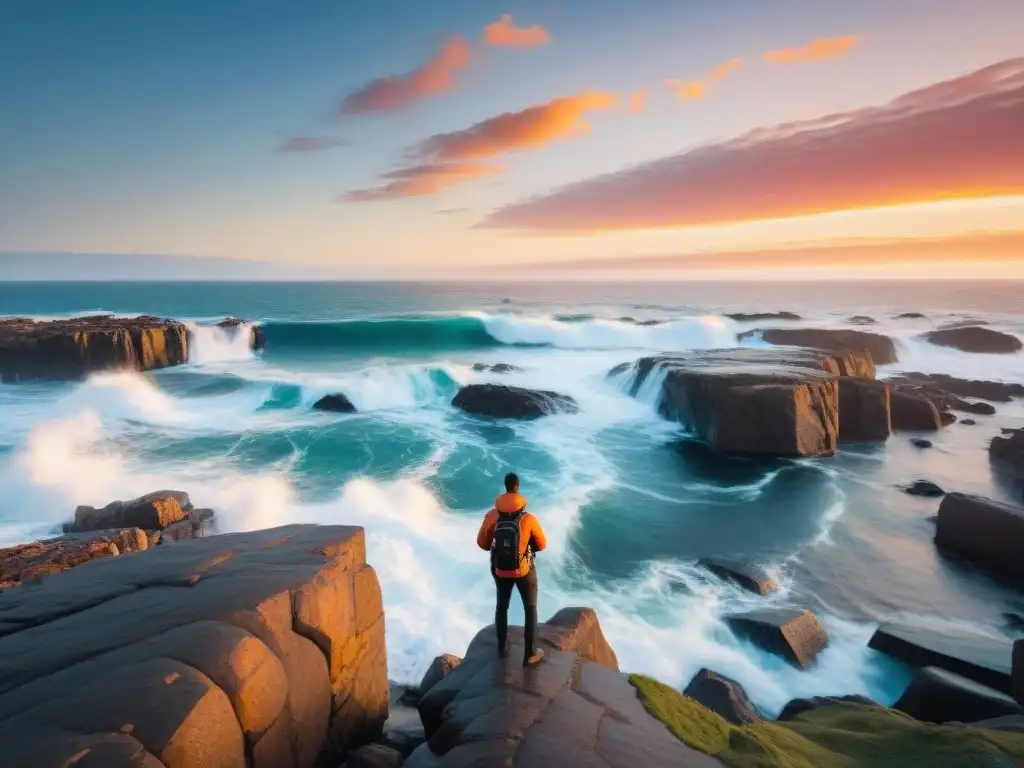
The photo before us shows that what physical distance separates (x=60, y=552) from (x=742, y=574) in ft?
43.2

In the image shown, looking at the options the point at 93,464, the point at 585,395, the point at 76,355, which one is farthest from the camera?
the point at 76,355

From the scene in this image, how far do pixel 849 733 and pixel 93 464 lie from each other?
21632mm

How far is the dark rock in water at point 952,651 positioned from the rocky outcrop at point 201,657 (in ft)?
29.0

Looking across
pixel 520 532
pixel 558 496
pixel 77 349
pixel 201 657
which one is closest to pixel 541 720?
pixel 520 532

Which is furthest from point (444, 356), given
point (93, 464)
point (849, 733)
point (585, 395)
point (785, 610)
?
point (849, 733)

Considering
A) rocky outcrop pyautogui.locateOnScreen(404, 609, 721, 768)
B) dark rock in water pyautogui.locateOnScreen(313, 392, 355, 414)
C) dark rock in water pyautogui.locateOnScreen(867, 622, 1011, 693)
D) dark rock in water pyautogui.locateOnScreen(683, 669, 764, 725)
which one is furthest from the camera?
dark rock in water pyautogui.locateOnScreen(313, 392, 355, 414)

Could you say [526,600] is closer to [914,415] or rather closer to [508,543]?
[508,543]

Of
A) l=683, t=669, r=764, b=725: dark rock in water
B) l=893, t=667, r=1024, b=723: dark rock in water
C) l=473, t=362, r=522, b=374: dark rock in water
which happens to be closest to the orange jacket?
l=683, t=669, r=764, b=725: dark rock in water

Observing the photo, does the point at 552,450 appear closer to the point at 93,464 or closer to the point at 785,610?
the point at 785,610

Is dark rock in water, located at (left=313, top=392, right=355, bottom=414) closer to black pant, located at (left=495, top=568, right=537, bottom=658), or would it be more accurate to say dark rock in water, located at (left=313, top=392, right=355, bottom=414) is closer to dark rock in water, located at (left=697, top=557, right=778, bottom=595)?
dark rock in water, located at (left=697, top=557, right=778, bottom=595)

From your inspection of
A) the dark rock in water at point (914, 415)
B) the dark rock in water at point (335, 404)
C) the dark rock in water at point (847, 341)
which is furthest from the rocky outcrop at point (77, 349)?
the dark rock in water at point (847, 341)

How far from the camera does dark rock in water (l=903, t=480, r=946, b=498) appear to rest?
1788 centimetres

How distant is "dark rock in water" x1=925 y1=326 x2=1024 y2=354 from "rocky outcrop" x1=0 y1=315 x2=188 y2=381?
6166 centimetres

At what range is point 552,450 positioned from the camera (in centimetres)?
2289
